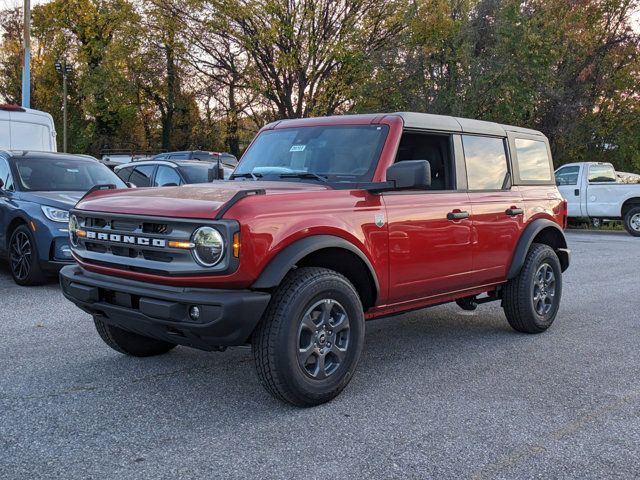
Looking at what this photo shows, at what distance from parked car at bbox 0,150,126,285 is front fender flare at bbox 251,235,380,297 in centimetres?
483

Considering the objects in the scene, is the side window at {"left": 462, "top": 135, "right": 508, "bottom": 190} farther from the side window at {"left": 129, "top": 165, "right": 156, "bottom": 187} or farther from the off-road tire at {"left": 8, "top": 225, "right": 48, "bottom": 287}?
the side window at {"left": 129, "top": 165, "right": 156, "bottom": 187}

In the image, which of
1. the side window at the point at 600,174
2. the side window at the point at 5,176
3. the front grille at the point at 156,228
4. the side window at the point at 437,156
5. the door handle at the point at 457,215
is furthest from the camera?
the side window at the point at 600,174

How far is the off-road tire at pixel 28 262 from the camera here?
7859 mm

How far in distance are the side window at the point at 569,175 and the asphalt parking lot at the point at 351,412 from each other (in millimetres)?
12569

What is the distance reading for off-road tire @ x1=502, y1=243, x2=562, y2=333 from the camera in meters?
5.75

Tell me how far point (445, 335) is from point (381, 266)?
5.97 ft

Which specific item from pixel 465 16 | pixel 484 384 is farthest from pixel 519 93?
pixel 484 384

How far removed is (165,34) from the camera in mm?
28047

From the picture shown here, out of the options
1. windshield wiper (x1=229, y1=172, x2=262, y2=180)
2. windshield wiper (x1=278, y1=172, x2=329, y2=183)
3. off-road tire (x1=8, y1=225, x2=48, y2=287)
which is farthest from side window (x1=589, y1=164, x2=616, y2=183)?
windshield wiper (x1=278, y1=172, x2=329, y2=183)

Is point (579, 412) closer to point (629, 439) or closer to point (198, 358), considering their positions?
point (629, 439)

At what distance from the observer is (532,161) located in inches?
247

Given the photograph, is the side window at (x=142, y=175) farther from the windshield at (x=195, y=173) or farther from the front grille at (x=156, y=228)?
the front grille at (x=156, y=228)

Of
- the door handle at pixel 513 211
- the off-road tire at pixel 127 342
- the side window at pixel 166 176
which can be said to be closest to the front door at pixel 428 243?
the door handle at pixel 513 211

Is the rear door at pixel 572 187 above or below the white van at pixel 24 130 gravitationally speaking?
below
